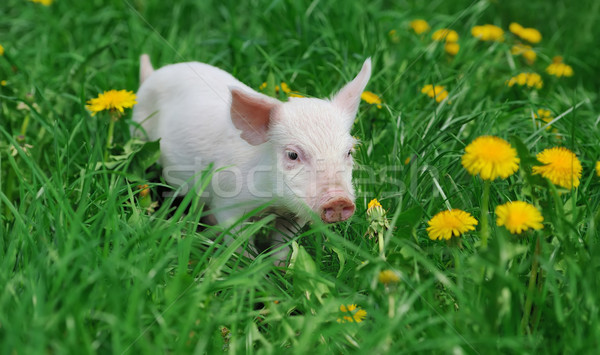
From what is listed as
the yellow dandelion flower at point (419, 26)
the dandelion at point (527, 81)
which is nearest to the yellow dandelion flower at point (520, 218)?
the dandelion at point (527, 81)

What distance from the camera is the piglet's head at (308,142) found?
253 centimetres

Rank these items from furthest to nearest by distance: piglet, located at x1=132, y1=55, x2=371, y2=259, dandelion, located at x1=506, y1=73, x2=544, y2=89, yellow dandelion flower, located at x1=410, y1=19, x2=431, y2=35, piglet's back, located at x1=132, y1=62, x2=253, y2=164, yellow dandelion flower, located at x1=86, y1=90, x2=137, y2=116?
yellow dandelion flower, located at x1=410, y1=19, x2=431, y2=35 < dandelion, located at x1=506, y1=73, x2=544, y2=89 < piglet's back, located at x1=132, y1=62, x2=253, y2=164 < yellow dandelion flower, located at x1=86, y1=90, x2=137, y2=116 < piglet, located at x1=132, y1=55, x2=371, y2=259

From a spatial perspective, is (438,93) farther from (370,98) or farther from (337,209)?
(337,209)

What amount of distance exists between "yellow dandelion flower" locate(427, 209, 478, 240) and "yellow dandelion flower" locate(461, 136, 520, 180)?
224 millimetres

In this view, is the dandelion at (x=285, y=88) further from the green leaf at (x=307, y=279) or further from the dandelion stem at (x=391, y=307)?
the dandelion stem at (x=391, y=307)

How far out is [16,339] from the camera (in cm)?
166

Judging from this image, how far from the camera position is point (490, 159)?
1968 millimetres

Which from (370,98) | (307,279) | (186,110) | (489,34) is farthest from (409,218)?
(489,34)

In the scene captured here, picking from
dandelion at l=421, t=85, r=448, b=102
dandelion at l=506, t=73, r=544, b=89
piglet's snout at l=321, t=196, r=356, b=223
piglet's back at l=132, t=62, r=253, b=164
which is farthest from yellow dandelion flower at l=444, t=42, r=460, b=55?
piglet's snout at l=321, t=196, r=356, b=223

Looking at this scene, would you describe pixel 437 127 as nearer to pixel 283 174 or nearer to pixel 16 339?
pixel 283 174

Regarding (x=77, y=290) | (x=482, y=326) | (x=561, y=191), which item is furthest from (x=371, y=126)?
(x=77, y=290)

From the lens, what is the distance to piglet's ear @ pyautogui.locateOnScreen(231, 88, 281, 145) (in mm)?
2723

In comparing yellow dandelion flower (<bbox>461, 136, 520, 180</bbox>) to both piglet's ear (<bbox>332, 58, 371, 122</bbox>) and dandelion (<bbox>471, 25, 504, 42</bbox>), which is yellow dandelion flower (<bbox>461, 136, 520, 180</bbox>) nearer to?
piglet's ear (<bbox>332, 58, 371, 122</bbox>)

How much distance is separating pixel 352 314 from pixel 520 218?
2.10 ft
